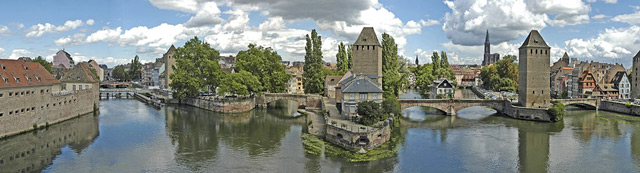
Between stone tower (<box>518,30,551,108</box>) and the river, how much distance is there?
13.0ft

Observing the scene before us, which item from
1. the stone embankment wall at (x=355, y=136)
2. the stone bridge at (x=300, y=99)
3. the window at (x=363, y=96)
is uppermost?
the window at (x=363, y=96)

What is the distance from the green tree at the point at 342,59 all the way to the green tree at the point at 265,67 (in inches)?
477

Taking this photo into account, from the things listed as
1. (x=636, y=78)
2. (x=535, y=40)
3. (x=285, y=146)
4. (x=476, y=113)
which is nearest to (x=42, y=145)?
(x=285, y=146)

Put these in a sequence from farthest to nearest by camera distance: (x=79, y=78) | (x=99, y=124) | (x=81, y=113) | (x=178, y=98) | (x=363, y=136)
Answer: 1. (x=178, y=98)
2. (x=79, y=78)
3. (x=81, y=113)
4. (x=99, y=124)
5. (x=363, y=136)

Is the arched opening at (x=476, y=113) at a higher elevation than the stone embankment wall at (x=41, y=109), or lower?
lower

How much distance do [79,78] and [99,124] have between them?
13.7m

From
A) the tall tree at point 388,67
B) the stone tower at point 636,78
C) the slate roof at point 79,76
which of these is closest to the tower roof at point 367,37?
the tall tree at point 388,67

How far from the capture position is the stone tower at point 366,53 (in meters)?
48.4

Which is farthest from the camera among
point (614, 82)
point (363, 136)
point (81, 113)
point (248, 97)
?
point (614, 82)

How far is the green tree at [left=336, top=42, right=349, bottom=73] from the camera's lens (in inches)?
2758

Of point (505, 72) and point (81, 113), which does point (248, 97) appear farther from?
point (505, 72)

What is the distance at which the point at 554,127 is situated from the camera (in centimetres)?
4181

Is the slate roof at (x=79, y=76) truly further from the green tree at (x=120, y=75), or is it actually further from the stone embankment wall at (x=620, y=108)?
the green tree at (x=120, y=75)

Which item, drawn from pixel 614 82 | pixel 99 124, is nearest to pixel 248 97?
pixel 99 124
